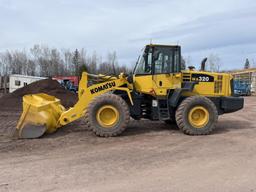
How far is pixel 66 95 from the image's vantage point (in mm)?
22750

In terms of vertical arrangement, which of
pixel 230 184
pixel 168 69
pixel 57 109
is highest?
pixel 168 69

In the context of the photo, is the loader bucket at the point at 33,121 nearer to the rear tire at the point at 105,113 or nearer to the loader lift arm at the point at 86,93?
the loader lift arm at the point at 86,93

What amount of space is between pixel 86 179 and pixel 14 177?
119 cm

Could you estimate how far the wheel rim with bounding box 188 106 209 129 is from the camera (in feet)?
32.7

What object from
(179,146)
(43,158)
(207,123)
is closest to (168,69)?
(207,123)

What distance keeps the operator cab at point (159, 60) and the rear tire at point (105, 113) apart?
1.30m

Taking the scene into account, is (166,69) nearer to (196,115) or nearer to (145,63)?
(145,63)

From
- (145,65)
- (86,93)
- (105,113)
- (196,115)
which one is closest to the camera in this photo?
(105,113)

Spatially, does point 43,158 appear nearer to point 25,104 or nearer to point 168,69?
point 25,104

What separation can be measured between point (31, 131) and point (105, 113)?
6.56ft

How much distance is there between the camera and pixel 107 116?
378 inches

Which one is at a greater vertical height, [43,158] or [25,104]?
[25,104]

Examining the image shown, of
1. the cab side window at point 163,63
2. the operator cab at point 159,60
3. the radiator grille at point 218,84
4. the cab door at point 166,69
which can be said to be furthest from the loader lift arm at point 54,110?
the radiator grille at point 218,84

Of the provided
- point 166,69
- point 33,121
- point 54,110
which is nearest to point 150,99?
point 166,69
